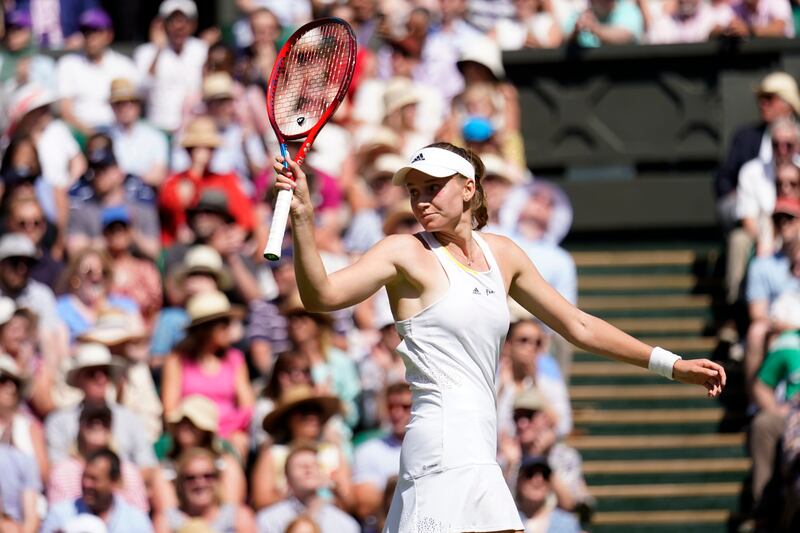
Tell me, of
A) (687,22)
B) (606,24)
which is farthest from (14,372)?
(687,22)

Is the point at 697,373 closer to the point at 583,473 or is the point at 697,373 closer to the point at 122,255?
the point at 583,473

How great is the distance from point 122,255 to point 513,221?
244 centimetres

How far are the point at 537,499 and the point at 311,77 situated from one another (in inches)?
142

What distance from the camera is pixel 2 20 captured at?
15.9 metres

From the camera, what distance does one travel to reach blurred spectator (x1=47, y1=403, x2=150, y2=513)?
9.44 meters

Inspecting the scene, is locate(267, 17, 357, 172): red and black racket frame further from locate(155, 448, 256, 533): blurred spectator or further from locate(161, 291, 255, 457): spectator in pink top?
locate(161, 291, 255, 457): spectator in pink top

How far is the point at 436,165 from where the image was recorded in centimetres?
591

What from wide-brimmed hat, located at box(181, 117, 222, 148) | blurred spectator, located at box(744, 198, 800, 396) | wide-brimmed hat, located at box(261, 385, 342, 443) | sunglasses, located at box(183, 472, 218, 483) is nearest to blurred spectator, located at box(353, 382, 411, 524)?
wide-brimmed hat, located at box(261, 385, 342, 443)

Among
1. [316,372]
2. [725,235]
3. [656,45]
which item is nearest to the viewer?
[316,372]

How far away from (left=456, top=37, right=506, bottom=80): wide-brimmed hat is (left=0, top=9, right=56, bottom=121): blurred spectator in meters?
3.31

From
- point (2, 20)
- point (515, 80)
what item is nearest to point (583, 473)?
point (515, 80)

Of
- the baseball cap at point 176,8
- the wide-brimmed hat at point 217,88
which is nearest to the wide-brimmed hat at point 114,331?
the wide-brimmed hat at point 217,88

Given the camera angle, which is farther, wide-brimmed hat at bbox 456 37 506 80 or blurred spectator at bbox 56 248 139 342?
wide-brimmed hat at bbox 456 37 506 80

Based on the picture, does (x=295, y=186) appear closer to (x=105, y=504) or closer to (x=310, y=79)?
(x=310, y=79)
